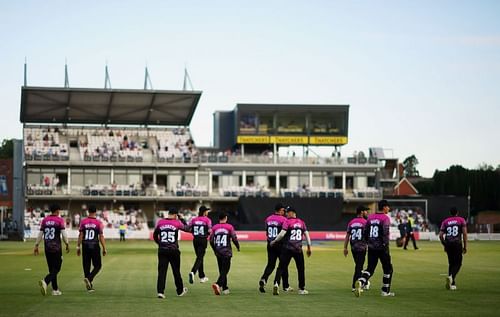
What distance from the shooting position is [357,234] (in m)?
22.1

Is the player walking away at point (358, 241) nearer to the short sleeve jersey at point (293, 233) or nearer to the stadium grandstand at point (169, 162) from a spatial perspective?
the short sleeve jersey at point (293, 233)

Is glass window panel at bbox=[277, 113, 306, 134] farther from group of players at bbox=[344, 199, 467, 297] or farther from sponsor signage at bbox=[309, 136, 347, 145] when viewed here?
group of players at bbox=[344, 199, 467, 297]

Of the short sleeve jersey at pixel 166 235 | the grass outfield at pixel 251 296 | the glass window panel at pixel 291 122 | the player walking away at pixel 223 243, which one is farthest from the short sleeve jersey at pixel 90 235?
the glass window panel at pixel 291 122

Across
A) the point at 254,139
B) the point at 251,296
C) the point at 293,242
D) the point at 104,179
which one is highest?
the point at 254,139

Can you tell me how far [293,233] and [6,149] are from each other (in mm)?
123448

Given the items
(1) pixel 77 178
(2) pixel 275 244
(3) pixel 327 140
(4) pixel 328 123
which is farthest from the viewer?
(4) pixel 328 123

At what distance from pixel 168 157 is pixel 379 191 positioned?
69.4 feet

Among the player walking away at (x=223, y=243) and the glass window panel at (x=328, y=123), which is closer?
the player walking away at (x=223, y=243)

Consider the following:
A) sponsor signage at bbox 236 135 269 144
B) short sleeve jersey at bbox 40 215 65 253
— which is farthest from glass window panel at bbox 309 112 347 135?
short sleeve jersey at bbox 40 215 65 253

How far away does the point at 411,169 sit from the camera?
636ft

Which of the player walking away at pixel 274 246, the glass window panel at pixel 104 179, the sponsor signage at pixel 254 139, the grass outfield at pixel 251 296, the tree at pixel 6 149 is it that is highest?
the tree at pixel 6 149

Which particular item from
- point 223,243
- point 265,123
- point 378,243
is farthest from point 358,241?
point 265,123

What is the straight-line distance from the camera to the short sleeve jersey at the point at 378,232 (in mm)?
21109

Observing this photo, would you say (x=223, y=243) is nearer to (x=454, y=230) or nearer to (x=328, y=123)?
(x=454, y=230)
